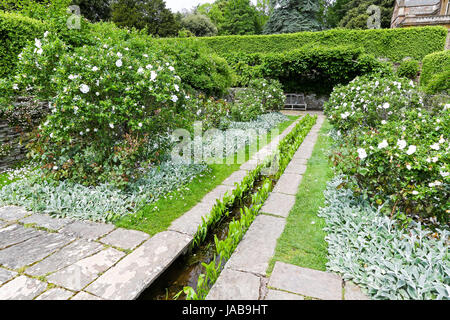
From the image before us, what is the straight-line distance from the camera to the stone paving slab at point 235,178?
397 cm

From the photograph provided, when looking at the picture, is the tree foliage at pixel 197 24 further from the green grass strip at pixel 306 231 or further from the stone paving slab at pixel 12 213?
the stone paving slab at pixel 12 213

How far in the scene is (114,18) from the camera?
24031mm

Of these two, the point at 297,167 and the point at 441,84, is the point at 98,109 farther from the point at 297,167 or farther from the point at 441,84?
the point at 441,84

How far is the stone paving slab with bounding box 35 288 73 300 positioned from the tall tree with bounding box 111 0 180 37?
82.5 feet

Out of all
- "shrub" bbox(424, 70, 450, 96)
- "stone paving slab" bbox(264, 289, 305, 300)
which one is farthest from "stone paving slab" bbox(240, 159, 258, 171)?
"shrub" bbox(424, 70, 450, 96)

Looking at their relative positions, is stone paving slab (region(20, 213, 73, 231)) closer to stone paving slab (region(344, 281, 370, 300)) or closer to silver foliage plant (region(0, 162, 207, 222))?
silver foliage plant (region(0, 162, 207, 222))

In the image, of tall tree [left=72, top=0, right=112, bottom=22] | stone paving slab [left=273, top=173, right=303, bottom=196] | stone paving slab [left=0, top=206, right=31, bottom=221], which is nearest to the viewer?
stone paving slab [left=0, top=206, right=31, bottom=221]

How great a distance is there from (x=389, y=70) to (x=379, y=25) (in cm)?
1813

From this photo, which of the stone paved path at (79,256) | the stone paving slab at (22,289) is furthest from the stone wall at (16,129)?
the stone paving slab at (22,289)

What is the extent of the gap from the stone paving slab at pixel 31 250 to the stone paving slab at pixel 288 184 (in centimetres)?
259

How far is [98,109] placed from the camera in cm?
318

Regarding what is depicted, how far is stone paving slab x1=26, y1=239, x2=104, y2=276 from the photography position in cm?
203
